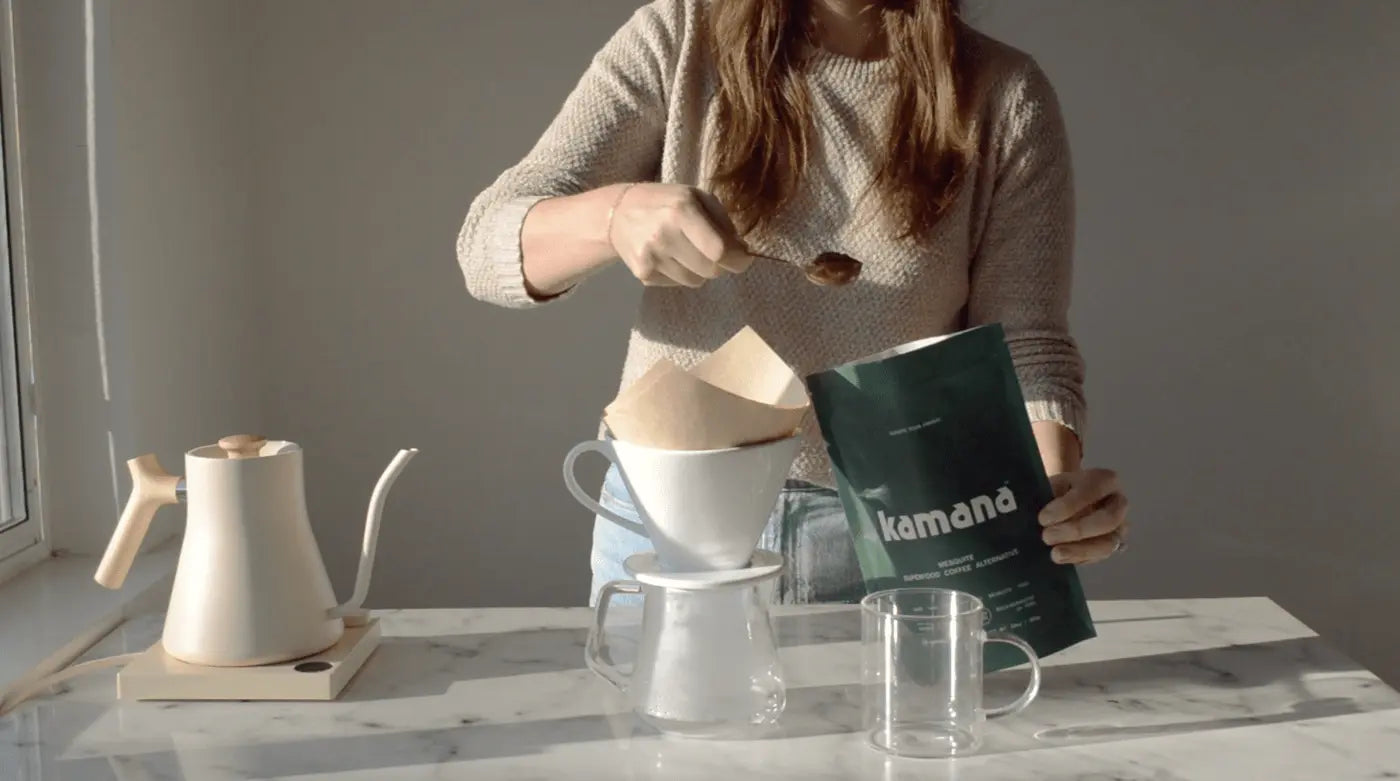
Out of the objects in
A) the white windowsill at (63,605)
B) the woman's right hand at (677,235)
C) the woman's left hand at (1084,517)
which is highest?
the woman's right hand at (677,235)

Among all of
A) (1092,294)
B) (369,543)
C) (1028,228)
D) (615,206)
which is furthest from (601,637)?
(1092,294)

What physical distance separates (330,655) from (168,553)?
82 cm

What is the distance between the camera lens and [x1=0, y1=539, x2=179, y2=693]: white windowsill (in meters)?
1.07

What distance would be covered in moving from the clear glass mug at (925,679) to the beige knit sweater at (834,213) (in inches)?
16.8

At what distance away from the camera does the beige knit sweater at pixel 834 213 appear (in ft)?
4.15

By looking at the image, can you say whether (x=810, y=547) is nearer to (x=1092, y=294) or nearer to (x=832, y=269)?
(x=832, y=269)

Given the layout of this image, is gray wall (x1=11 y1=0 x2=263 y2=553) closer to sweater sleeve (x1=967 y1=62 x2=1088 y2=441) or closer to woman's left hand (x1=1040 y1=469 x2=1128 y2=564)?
sweater sleeve (x1=967 y1=62 x2=1088 y2=441)

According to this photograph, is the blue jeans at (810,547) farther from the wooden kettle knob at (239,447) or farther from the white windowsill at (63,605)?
the white windowsill at (63,605)

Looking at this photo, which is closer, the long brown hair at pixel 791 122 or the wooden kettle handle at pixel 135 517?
the wooden kettle handle at pixel 135 517

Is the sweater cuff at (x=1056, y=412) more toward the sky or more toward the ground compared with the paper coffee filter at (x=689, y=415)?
more toward the ground

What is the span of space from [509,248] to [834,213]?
334mm

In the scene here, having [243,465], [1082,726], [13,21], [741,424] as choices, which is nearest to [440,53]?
[13,21]

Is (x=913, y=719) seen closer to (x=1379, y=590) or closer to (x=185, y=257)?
(x=185, y=257)

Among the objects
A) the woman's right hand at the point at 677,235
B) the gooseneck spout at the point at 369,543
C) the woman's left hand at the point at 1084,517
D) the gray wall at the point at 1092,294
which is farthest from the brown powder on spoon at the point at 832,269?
the gray wall at the point at 1092,294
